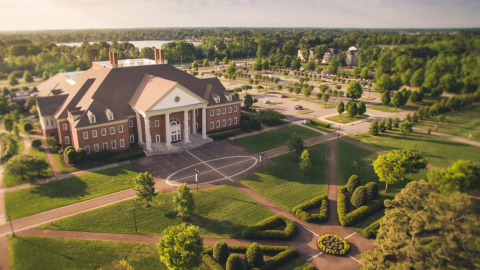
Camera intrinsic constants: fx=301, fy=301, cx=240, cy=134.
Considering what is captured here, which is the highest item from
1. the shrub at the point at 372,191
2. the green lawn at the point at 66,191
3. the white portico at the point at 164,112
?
the white portico at the point at 164,112


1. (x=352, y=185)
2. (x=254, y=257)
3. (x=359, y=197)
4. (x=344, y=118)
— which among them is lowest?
(x=254, y=257)

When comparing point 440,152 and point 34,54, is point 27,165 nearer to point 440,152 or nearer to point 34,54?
point 440,152

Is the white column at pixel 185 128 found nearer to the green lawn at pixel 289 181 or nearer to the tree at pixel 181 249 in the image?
the green lawn at pixel 289 181

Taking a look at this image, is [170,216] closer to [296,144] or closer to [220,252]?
[220,252]

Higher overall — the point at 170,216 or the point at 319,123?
the point at 319,123

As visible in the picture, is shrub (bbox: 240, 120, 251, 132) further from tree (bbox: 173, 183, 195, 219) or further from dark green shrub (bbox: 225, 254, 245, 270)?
dark green shrub (bbox: 225, 254, 245, 270)

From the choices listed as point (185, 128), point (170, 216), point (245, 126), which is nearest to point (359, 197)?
point (170, 216)

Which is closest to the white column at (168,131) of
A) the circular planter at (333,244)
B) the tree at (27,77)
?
the circular planter at (333,244)
